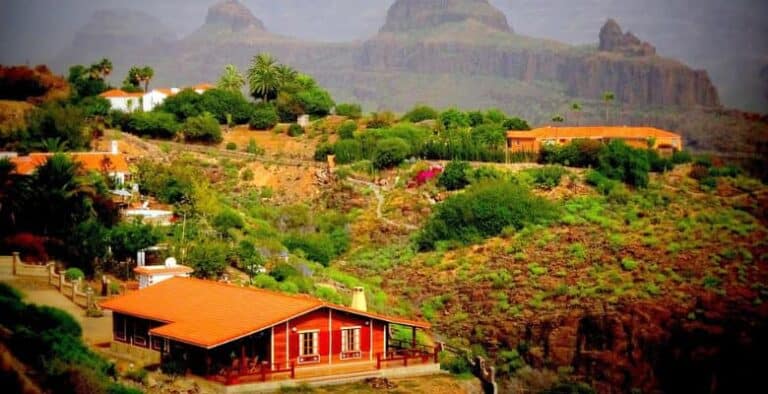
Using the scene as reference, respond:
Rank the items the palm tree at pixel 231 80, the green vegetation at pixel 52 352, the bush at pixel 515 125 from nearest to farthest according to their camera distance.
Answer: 1. the green vegetation at pixel 52 352
2. the bush at pixel 515 125
3. the palm tree at pixel 231 80

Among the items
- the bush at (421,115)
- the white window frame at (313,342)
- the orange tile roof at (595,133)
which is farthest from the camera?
the bush at (421,115)

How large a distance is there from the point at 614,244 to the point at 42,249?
2172 cm

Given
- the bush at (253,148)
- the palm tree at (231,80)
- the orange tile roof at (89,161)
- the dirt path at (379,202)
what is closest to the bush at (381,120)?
the bush at (253,148)

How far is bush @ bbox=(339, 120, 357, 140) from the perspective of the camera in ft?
208

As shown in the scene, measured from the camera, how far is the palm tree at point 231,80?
240ft

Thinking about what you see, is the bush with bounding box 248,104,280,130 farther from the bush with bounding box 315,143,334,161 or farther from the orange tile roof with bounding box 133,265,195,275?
the orange tile roof with bounding box 133,265,195,275

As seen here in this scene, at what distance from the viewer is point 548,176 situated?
5541cm

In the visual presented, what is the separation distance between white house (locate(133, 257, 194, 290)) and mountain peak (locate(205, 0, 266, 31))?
313ft

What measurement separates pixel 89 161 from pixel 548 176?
18802 millimetres

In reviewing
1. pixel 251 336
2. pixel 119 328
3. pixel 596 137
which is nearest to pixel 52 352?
pixel 251 336

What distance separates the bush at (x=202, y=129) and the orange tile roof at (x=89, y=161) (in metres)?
10.9

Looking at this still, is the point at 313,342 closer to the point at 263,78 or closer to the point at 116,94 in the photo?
the point at 116,94

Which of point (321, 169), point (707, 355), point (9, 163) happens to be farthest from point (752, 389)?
point (321, 169)

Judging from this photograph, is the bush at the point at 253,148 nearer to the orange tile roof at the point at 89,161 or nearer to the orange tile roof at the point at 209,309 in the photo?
the orange tile roof at the point at 89,161
